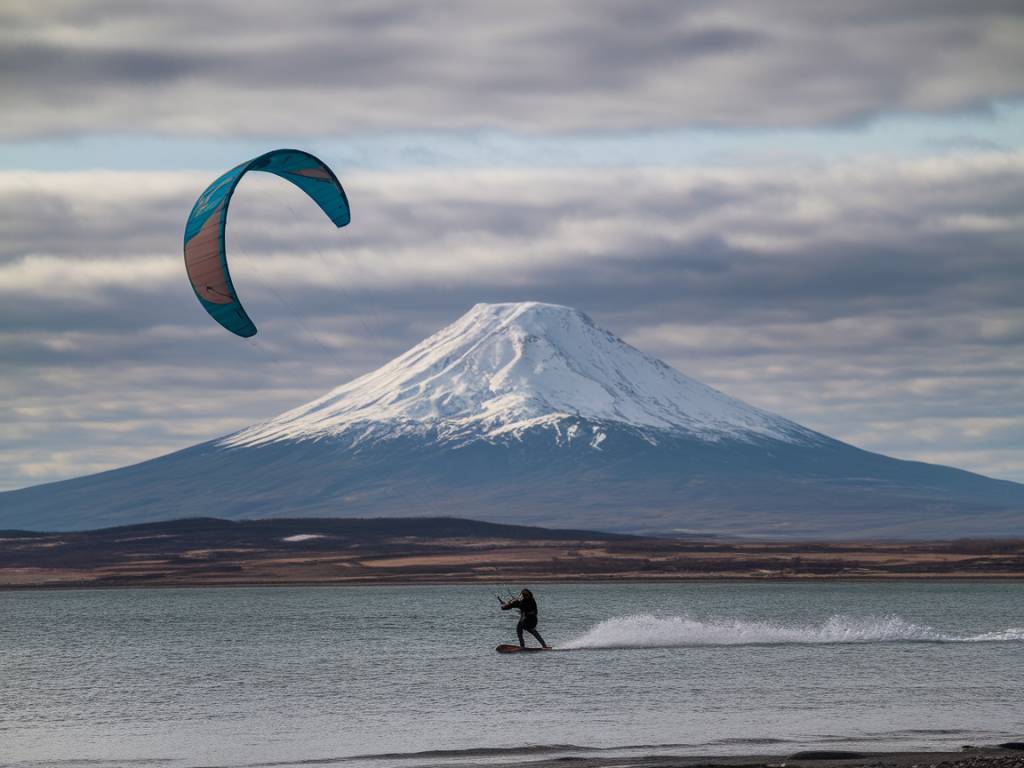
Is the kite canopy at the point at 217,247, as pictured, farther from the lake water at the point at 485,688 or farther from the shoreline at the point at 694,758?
the shoreline at the point at 694,758

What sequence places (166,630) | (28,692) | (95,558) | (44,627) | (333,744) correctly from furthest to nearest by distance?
(95,558) < (44,627) < (166,630) < (28,692) < (333,744)

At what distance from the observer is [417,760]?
3319 centimetres

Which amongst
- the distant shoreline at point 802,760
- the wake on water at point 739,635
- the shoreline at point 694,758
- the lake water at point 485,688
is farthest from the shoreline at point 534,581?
the distant shoreline at point 802,760

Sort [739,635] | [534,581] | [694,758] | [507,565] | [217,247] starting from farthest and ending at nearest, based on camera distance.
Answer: [507,565] → [534,581] → [739,635] → [217,247] → [694,758]

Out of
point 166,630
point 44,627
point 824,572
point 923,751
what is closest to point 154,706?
point 923,751

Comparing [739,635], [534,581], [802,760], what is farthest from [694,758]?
[534,581]

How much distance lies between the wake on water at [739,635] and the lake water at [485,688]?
127 mm

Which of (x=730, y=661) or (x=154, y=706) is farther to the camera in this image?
(x=730, y=661)

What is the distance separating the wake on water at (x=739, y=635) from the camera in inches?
2373

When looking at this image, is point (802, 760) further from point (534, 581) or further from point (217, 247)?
point (534, 581)

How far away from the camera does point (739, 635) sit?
61.3 m

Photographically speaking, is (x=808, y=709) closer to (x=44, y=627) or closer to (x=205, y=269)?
(x=205, y=269)

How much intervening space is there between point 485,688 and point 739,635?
58.8ft

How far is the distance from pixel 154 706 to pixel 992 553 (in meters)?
144
